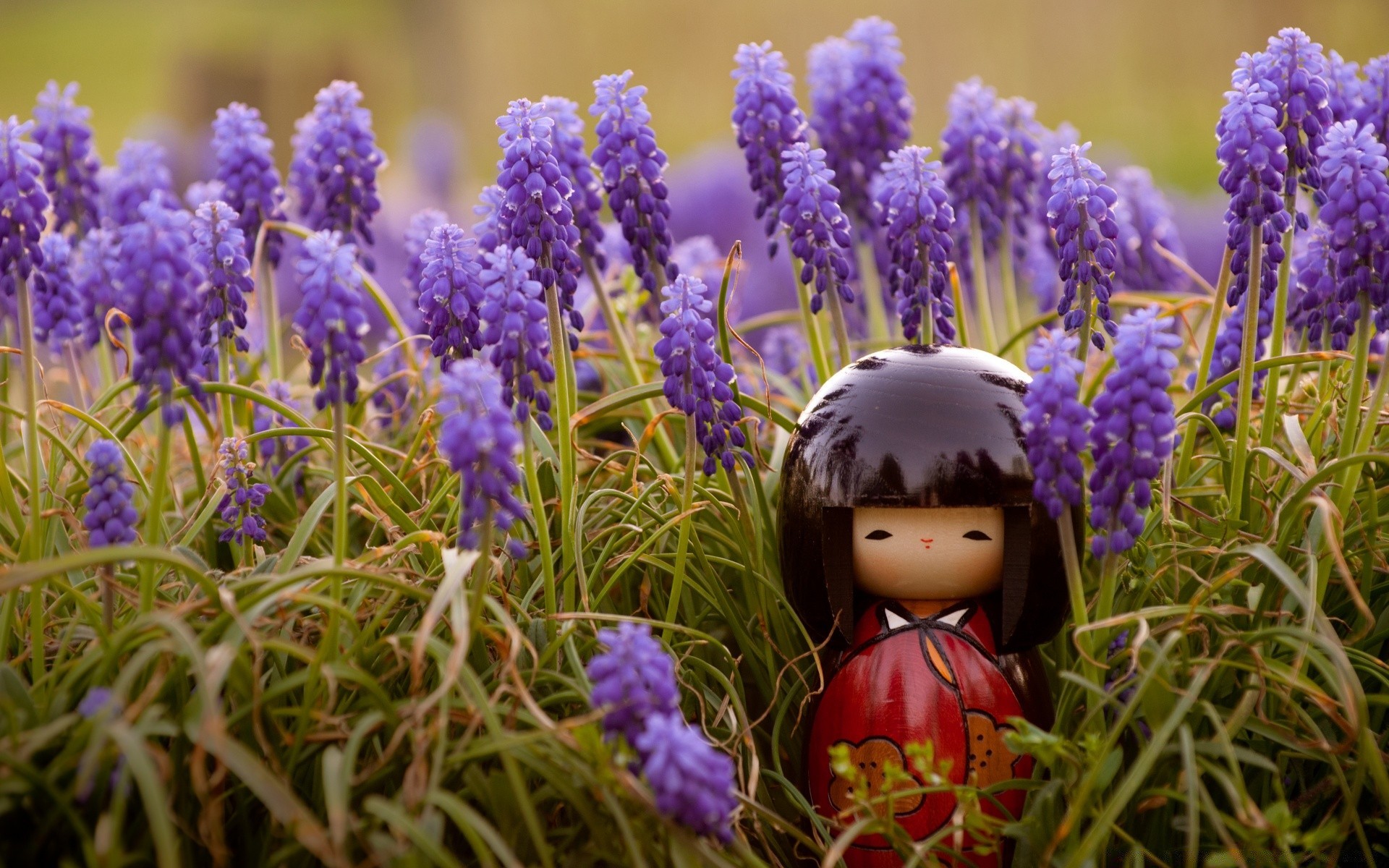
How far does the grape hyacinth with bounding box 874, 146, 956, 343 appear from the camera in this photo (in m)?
3.67

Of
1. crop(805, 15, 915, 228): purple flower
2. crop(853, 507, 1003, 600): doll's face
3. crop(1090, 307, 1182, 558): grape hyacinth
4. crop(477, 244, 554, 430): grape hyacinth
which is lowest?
crop(853, 507, 1003, 600): doll's face

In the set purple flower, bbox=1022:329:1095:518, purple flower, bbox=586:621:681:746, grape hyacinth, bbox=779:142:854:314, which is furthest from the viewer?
grape hyacinth, bbox=779:142:854:314

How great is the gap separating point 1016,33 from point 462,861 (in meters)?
20.3

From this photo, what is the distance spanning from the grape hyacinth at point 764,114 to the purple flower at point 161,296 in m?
1.86

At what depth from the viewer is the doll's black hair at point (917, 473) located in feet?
10.4

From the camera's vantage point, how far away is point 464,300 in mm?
3119

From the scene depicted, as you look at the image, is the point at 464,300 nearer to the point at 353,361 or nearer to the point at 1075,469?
the point at 353,361

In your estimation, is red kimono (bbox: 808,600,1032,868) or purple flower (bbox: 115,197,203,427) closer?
purple flower (bbox: 115,197,203,427)

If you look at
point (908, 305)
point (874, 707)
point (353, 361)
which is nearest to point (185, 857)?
point (353, 361)

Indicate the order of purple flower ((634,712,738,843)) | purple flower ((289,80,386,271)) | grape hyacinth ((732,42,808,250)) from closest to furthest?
purple flower ((634,712,738,843)) < grape hyacinth ((732,42,808,250)) < purple flower ((289,80,386,271))

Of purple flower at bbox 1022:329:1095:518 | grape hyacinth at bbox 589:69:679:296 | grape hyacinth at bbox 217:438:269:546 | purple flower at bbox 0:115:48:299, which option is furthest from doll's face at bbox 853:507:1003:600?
purple flower at bbox 0:115:48:299

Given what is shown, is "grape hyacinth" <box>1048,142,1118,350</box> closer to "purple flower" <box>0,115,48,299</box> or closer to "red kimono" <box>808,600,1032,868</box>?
"red kimono" <box>808,600,1032,868</box>

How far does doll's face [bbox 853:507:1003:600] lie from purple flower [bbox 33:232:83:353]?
2541mm

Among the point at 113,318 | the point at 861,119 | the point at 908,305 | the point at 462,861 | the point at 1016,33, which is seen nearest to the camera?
Answer: the point at 462,861
